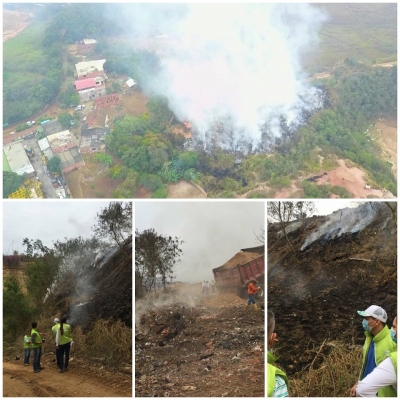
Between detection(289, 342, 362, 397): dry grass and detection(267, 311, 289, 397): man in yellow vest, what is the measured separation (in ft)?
0.65

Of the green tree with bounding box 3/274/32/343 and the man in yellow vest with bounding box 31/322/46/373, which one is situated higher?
the green tree with bounding box 3/274/32/343

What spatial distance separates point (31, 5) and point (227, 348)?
4672mm

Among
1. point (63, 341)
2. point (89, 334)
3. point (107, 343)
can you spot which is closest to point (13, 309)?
point (63, 341)

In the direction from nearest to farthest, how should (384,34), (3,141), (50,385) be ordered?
1. (50,385)
2. (3,141)
3. (384,34)

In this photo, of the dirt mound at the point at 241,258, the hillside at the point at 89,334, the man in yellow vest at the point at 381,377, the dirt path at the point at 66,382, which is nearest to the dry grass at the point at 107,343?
the hillside at the point at 89,334

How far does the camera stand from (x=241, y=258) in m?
5.50

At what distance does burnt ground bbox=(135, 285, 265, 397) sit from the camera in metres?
5.39

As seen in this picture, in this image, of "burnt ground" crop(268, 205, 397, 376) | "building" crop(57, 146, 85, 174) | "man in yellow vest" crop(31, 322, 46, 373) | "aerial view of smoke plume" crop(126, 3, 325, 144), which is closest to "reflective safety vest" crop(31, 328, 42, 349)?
"man in yellow vest" crop(31, 322, 46, 373)

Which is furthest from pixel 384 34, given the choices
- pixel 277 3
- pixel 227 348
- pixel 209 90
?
pixel 227 348

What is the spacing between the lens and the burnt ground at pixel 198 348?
539 cm

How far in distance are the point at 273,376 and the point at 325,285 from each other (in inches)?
48.9

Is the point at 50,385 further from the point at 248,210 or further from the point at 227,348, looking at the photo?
the point at 248,210

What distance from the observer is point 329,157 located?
6242 millimetres

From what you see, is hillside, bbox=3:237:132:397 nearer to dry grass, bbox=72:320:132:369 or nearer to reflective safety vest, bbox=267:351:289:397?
dry grass, bbox=72:320:132:369
